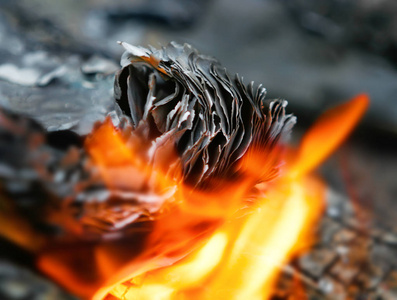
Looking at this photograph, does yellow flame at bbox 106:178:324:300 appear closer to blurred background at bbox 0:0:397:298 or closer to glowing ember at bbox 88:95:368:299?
A: glowing ember at bbox 88:95:368:299

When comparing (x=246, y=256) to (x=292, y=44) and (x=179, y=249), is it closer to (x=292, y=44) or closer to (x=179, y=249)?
(x=179, y=249)

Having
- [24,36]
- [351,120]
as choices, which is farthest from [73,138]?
[351,120]

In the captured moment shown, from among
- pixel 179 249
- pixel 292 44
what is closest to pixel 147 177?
pixel 179 249

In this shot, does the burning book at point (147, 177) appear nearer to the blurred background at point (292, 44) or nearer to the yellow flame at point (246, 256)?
the yellow flame at point (246, 256)

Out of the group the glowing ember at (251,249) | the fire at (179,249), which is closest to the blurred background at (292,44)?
the glowing ember at (251,249)

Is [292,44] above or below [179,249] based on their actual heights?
above

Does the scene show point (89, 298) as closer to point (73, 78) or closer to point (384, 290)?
point (73, 78)
